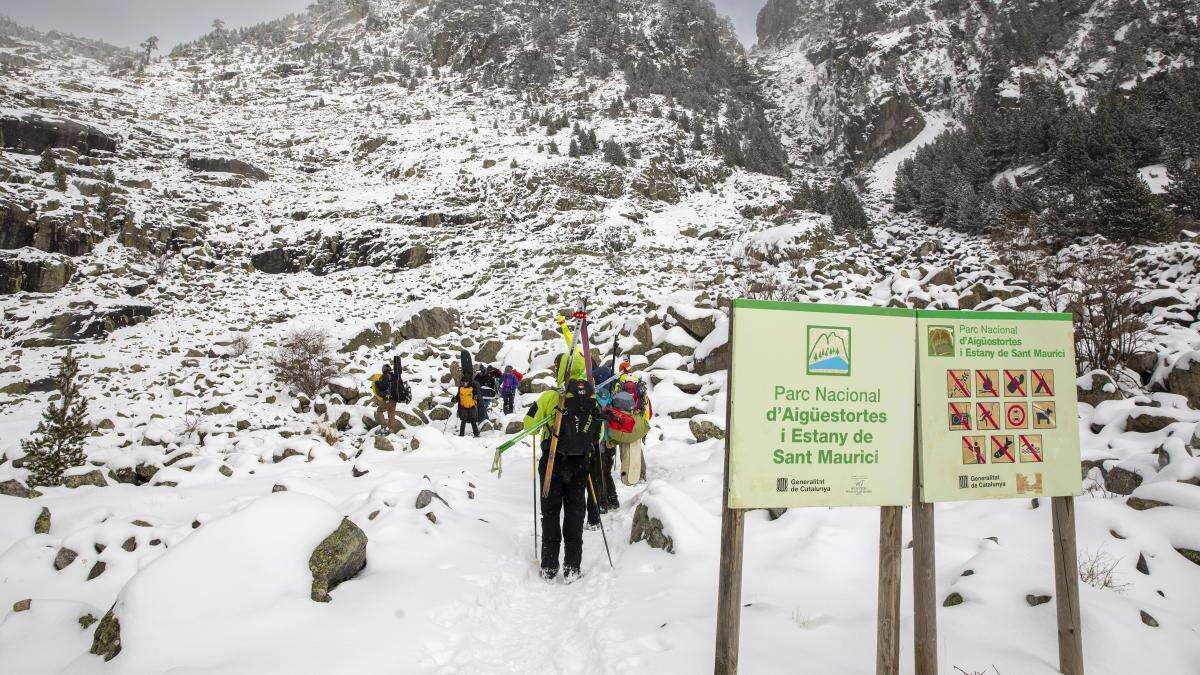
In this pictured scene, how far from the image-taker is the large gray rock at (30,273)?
18344mm

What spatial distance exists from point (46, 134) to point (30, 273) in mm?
16606

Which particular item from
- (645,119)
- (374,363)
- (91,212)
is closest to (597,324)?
(374,363)

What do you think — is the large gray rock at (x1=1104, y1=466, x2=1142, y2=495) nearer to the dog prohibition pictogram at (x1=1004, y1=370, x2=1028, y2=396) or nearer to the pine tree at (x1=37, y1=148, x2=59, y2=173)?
the dog prohibition pictogram at (x1=1004, y1=370, x2=1028, y2=396)

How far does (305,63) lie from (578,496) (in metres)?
75.4

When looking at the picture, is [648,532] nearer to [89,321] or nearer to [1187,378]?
[1187,378]

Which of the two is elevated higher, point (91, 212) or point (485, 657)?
point (91, 212)

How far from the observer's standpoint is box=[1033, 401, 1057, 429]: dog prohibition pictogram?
2250 millimetres

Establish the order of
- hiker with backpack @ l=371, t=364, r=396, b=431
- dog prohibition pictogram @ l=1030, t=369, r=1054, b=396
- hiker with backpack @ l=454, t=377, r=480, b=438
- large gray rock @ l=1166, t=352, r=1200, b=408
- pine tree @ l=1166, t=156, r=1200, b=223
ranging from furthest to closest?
1. pine tree @ l=1166, t=156, r=1200, b=223
2. hiker with backpack @ l=454, t=377, r=480, b=438
3. hiker with backpack @ l=371, t=364, r=396, b=431
4. large gray rock @ l=1166, t=352, r=1200, b=408
5. dog prohibition pictogram @ l=1030, t=369, r=1054, b=396

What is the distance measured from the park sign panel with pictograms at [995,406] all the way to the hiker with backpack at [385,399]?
954cm

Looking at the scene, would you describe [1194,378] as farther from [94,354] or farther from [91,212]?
[91,212]

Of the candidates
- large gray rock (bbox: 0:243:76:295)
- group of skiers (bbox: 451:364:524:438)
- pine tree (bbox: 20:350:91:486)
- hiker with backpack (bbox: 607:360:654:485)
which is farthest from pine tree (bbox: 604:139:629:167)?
pine tree (bbox: 20:350:91:486)

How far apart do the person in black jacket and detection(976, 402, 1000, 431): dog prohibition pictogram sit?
2.80m

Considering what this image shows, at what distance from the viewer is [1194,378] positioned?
5.79 m

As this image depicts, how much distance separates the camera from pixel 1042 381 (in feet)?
7.46
